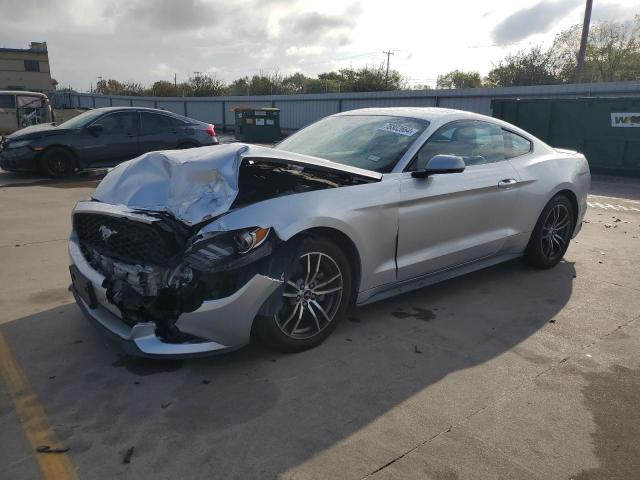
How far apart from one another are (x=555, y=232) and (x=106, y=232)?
4.21 meters

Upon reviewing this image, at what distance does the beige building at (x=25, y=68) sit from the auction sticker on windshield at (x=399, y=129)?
50889 millimetres

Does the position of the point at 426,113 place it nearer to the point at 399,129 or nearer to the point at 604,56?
the point at 399,129

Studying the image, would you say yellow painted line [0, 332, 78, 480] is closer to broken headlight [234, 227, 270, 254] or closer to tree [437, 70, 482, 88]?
broken headlight [234, 227, 270, 254]

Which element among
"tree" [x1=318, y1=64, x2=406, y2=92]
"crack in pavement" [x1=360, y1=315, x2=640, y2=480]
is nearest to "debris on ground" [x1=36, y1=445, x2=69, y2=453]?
"crack in pavement" [x1=360, y1=315, x2=640, y2=480]

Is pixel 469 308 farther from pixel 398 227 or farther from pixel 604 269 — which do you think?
pixel 604 269

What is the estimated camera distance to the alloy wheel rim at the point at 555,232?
201 inches

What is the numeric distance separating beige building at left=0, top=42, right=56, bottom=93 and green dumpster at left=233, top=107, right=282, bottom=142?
103ft

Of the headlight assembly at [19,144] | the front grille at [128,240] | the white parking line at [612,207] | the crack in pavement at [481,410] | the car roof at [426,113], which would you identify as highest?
the car roof at [426,113]

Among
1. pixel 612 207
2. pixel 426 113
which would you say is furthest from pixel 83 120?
pixel 612 207

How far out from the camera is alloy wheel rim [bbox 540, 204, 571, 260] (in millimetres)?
5109

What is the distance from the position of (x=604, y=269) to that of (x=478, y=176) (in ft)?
6.81

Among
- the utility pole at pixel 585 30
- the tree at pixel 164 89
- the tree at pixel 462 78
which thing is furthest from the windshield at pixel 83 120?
the tree at pixel 462 78

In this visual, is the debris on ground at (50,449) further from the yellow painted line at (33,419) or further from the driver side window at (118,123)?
the driver side window at (118,123)

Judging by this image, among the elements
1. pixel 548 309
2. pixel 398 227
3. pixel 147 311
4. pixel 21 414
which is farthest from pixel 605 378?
pixel 21 414
